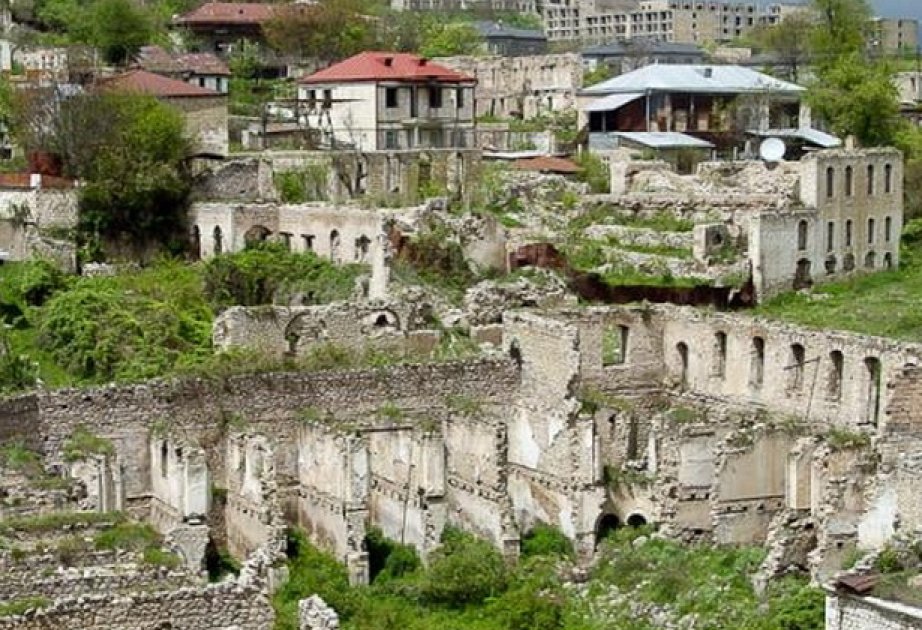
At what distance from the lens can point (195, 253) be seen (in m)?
38.6

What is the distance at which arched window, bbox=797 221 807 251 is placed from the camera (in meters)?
37.4

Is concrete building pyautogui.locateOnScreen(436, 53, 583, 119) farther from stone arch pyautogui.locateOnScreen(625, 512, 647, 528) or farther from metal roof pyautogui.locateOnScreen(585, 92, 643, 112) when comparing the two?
stone arch pyautogui.locateOnScreen(625, 512, 647, 528)

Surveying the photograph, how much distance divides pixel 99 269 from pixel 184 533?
43.4 ft

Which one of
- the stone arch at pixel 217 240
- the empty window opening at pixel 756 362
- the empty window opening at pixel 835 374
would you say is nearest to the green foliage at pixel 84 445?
the empty window opening at pixel 756 362

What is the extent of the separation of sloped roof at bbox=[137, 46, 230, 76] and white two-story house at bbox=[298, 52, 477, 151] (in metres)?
8.02

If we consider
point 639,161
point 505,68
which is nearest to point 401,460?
point 639,161

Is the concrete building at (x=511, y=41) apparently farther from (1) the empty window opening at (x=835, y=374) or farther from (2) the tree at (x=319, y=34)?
(1) the empty window opening at (x=835, y=374)

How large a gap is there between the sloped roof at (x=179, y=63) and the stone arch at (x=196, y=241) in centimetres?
1588

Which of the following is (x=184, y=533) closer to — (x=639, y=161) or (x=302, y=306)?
(x=302, y=306)

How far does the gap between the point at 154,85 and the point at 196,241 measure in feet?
26.8

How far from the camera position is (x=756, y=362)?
2970cm

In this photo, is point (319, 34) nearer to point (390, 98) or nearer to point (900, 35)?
point (390, 98)

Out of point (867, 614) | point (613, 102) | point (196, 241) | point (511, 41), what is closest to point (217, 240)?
point (196, 241)

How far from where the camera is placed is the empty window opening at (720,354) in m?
30.2
